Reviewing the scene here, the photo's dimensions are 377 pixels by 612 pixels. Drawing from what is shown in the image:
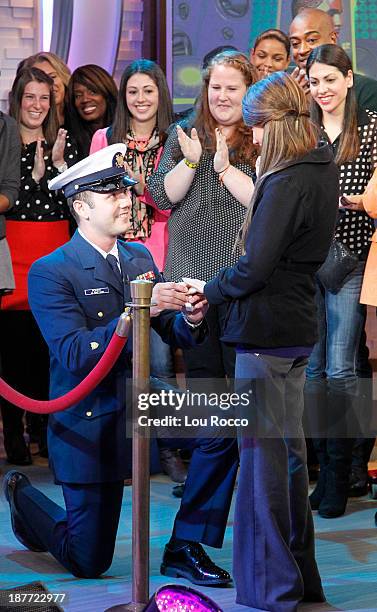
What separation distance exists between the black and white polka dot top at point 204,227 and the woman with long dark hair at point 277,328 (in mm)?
978

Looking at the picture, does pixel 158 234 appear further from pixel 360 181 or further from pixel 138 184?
pixel 360 181

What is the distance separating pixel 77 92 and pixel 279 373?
8.43 feet

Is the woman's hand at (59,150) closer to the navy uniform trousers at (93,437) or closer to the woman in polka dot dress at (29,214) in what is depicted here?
the woman in polka dot dress at (29,214)

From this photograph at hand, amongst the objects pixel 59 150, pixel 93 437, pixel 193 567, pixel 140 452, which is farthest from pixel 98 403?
pixel 59 150

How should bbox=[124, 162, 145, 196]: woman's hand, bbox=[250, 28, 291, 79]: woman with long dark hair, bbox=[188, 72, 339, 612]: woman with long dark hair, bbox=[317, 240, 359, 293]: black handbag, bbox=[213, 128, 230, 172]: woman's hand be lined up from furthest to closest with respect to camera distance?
bbox=[250, 28, 291, 79]: woman with long dark hair
bbox=[124, 162, 145, 196]: woman's hand
bbox=[317, 240, 359, 293]: black handbag
bbox=[213, 128, 230, 172]: woman's hand
bbox=[188, 72, 339, 612]: woman with long dark hair

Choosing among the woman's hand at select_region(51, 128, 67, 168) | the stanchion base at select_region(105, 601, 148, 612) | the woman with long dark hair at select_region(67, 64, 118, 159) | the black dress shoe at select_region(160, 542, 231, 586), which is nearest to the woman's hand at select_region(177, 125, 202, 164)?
the woman's hand at select_region(51, 128, 67, 168)

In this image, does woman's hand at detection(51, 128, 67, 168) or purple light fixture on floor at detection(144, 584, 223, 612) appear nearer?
purple light fixture on floor at detection(144, 584, 223, 612)

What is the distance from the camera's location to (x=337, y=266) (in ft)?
15.5

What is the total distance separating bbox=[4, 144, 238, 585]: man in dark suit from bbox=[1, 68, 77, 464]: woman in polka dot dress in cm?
150

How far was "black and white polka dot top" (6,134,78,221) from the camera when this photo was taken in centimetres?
551

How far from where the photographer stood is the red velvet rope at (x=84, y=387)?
3.52m

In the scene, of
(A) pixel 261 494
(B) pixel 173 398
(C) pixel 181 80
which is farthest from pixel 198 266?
(C) pixel 181 80

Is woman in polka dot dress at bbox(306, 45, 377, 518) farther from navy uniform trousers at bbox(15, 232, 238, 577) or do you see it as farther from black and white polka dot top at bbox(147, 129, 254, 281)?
→ navy uniform trousers at bbox(15, 232, 238, 577)

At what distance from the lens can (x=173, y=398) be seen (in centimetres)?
379
